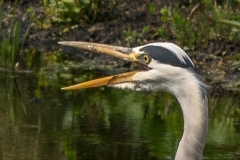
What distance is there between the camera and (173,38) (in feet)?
44.2

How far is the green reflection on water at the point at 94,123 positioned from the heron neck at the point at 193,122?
7.30 ft

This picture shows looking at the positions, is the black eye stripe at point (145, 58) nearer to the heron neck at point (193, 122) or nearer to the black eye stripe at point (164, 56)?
the black eye stripe at point (164, 56)

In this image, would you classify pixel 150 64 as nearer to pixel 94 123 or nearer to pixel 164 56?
pixel 164 56

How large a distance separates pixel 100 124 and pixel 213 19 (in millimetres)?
4517

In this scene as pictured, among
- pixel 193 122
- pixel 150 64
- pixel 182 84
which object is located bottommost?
pixel 193 122

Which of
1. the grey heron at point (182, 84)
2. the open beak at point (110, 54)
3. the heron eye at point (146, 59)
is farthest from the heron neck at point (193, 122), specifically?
the open beak at point (110, 54)

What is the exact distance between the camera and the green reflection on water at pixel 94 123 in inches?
324

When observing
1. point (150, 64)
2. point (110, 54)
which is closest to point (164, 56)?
point (150, 64)

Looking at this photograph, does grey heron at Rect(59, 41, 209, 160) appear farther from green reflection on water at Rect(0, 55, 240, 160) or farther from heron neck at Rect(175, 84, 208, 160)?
green reflection on water at Rect(0, 55, 240, 160)

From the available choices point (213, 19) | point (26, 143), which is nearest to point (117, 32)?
point (213, 19)

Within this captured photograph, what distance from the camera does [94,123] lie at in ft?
30.1

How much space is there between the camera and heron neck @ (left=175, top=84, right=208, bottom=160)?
5.77 m

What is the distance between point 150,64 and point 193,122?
523 mm

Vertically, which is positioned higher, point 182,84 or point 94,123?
point 182,84
